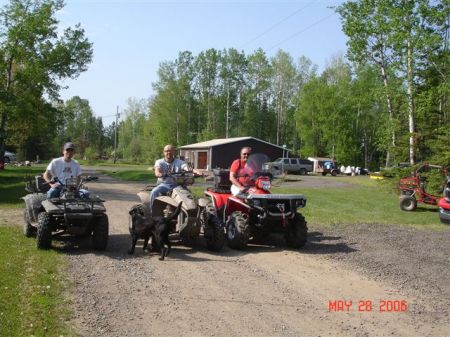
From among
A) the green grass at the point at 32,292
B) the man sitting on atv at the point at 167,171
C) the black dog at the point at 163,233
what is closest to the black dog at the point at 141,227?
the black dog at the point at 163,233

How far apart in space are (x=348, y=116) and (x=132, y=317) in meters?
56.7


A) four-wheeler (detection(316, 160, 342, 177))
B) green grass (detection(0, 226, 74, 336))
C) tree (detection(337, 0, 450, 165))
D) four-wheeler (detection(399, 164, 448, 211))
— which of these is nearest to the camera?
green grass (detection(0, 226, 74, 336))

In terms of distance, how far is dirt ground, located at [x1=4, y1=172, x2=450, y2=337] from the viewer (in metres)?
4.78

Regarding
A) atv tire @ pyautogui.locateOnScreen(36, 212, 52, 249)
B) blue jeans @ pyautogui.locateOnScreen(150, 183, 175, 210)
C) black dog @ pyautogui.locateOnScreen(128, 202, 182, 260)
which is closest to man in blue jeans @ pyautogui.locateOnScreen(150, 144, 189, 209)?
blue jeans @ pyautogui.locateOnScreen(150, 183, 175, 210)

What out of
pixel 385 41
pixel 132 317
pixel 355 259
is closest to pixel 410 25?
pixel 385 41

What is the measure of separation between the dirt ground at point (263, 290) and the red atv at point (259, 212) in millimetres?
289

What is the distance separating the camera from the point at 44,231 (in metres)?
7.85

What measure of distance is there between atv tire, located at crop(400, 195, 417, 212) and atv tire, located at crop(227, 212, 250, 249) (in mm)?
10489

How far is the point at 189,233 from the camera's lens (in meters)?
7.91

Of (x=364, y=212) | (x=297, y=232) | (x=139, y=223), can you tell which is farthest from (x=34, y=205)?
(x=364, y=212)

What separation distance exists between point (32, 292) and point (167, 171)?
11.8 feet

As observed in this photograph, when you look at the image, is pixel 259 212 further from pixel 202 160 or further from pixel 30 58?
pixel 202 160

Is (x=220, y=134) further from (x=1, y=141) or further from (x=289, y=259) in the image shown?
(x=289, y=259)

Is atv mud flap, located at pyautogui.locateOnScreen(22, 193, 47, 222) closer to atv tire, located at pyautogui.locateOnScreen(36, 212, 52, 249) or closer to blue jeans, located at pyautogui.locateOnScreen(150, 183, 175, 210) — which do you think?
atv tire, located at pyautogui.locateOnScreen(36, 212, 52, 249)
